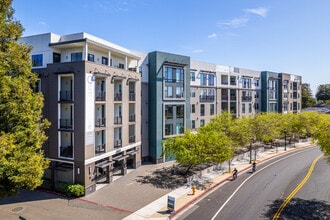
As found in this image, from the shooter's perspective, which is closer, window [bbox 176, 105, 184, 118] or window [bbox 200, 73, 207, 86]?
window [bbox 176, 105, 184, 118]

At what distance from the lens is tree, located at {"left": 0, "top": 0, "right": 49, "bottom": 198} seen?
1384 cm

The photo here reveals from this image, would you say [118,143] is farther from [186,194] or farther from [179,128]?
[179,128]

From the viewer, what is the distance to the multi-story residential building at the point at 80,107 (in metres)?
23.5

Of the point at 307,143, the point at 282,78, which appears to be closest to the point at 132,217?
the point at 307,143

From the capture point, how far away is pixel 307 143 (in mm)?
53906

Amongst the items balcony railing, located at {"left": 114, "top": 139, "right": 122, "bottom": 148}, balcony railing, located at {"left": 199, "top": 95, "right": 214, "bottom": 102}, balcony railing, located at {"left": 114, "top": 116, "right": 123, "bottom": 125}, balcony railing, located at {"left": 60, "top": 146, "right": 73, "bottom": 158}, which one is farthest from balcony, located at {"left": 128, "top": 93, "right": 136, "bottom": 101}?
balcony railing, located at {"left": 199, "top": 95, "right": 214, "bottom": 102}

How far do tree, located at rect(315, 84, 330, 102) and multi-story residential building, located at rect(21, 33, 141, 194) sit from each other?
142 m

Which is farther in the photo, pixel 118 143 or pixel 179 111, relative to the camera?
pixel 179 111

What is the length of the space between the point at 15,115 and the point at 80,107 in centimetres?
877

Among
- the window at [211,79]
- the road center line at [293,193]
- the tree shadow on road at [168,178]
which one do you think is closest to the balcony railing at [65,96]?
the tree shadow on road at [168,178]

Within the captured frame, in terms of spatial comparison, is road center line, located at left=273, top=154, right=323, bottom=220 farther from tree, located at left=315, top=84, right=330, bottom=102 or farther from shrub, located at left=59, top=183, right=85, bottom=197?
tree, located at left=315, top=84, right=330, bottom=102

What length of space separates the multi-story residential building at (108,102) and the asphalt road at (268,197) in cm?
1177

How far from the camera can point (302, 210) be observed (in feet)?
63.5

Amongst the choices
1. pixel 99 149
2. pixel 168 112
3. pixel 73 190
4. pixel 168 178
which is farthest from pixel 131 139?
pixel 73 190
